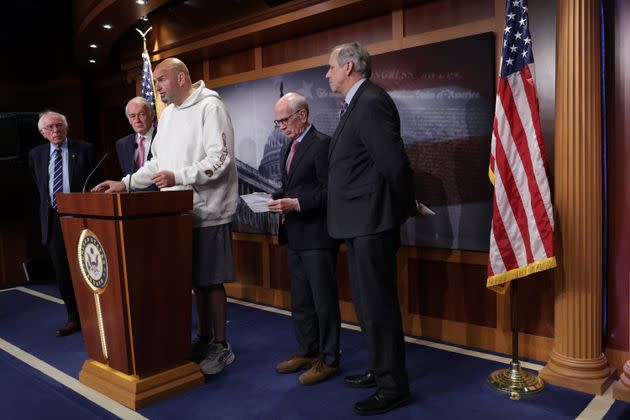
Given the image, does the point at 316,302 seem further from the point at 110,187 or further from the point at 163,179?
the point at 110,187

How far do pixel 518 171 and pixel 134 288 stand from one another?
6.45 ft

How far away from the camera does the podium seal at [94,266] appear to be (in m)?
2.60

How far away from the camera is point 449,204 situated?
3.31 m

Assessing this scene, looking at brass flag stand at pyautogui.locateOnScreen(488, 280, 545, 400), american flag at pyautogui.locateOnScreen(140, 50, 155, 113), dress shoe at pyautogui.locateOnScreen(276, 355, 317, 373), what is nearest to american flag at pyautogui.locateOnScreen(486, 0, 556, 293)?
brass flag stand at pyautogui.locateOnScreen(488, 280, 545, 400)

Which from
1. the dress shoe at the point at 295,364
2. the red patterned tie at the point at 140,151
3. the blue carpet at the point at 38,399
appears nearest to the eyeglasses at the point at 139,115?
the red patterned tie at the point at 140,151

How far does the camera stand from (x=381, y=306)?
2338 mm

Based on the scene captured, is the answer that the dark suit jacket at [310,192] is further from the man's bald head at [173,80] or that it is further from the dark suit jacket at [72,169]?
the dark suit jacket at [72,169]

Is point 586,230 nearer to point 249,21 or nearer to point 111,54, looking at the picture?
point 249,21

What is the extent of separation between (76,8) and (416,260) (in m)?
4.63

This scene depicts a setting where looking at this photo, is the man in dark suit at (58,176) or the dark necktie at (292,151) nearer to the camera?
the dark necktie at (292,151)

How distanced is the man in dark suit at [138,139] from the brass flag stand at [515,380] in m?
2.42

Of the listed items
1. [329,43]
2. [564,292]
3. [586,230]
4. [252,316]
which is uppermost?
[329,43]

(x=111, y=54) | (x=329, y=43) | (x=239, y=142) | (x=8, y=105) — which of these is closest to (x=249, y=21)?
(x=329, y=43)

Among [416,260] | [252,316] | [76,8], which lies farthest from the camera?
[76,8]
